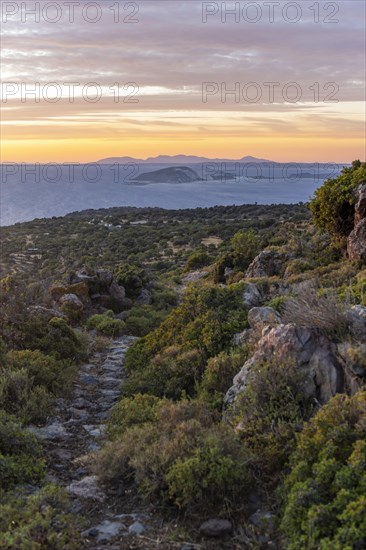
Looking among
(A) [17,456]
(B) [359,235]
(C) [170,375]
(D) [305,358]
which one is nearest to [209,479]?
(D) [305,358]

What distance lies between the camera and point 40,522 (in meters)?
4.62

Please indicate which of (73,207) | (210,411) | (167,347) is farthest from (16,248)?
(73,207)

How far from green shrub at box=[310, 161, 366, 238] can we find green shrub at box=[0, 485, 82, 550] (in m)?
11.1

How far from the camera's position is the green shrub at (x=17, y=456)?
5699 millimetres

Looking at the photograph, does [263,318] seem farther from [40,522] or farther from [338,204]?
[338,204]

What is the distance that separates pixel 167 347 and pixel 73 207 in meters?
114

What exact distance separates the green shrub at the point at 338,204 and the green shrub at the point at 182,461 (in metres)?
9.76

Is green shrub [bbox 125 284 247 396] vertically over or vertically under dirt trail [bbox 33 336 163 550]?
over

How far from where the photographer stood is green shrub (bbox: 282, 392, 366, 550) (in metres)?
4.13

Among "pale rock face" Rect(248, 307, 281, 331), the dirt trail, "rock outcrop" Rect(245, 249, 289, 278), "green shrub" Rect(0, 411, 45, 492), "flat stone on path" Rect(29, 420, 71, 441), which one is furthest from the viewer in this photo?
"rock outcrop" Rect(245, 249, 289, 278)

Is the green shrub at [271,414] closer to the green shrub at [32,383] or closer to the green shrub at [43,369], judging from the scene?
the green shrub at [32,383]

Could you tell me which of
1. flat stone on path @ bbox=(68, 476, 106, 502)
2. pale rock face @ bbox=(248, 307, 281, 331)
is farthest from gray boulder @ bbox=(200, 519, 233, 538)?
pale rock face @ bbox=(248, 307, 281, 331)

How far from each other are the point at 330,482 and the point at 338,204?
35.9ft

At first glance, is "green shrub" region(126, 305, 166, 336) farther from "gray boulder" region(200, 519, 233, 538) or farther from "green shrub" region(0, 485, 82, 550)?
"gray boulder" region(200, 519, 233, 538)
